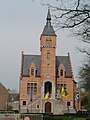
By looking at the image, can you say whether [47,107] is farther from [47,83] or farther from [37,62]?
[37,62]

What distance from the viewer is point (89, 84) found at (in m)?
42.3

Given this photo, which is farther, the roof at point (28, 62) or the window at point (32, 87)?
the roof at point (28, 62)

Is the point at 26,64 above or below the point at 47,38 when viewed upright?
below

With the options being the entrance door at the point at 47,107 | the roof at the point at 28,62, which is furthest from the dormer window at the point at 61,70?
the entrance door at the point at 47,107

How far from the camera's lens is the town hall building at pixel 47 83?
63.6 metres

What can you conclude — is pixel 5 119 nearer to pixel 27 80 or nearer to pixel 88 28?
pixel 88 28

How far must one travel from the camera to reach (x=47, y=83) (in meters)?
66.1

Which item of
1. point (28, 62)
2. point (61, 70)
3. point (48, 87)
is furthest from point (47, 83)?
point (28, 62)

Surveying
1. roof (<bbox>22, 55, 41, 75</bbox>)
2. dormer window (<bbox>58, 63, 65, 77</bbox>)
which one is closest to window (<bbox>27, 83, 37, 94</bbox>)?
roof (<bbox>22, 55, 41, 75</bbox>)

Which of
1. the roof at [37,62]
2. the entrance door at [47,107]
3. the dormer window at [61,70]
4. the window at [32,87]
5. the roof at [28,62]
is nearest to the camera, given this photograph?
the entrance door at [47,107]

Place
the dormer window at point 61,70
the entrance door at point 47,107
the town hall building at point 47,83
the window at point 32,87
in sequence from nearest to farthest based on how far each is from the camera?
the town hall building at point 47,83
the entrance door at point 47,107
the window at point 32,87
the dormer window at point 61,70

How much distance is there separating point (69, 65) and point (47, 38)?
8.99 meters

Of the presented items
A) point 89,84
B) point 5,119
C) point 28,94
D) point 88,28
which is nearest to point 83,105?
point 28,94

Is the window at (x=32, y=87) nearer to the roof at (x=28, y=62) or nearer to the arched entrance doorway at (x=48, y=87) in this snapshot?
the arched entrance doorway at (x=48, y=87)
